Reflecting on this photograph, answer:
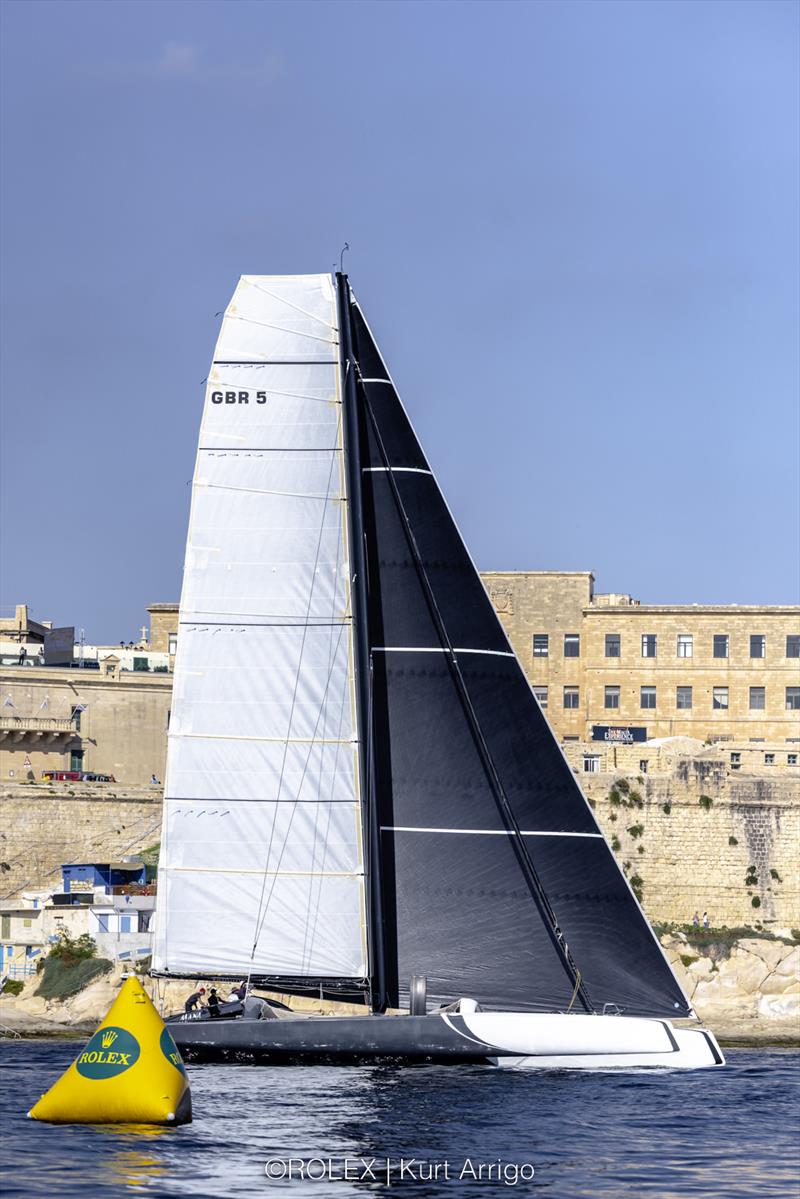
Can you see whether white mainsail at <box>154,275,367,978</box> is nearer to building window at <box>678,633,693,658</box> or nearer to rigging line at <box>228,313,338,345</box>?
rigging line at <box>228,313,338,345</box>

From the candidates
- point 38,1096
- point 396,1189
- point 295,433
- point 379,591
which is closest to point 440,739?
point 379,591

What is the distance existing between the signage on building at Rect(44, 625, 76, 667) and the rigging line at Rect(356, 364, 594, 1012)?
46.4m

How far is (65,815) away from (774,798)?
62.9 feet

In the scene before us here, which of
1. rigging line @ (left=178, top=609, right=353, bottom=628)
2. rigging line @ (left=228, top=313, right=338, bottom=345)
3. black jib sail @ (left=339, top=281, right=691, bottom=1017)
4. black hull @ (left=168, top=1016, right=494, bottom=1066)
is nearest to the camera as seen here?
black hull @ (left=168, top=1016, right=494, bottom=1066)

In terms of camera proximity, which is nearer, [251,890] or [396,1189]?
[396,1189]

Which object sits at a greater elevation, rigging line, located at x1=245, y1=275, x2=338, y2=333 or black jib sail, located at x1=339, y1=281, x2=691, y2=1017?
rigging line, located at x1=245, y1=275, x2=338, y2=333

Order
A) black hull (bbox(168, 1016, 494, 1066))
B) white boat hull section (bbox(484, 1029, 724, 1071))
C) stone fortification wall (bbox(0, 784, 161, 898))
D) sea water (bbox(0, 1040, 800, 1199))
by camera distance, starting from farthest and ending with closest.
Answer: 1. stone fortification wall (bbox(0, 784, 161, 898))
2. white boat hull section (bbox(484, 1029, 724, 1071))
3. black hull (bbox(168, 1016, 494, 1066))
4. sea water (bbox(0, 1040, 800, 1199))

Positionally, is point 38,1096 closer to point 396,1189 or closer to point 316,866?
point 316,866

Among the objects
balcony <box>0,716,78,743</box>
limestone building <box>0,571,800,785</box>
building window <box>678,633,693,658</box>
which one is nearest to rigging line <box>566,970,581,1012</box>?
balcony <box>0,716,78,743</box>

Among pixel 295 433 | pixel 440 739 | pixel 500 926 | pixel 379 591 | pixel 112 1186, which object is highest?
pixel 295 433

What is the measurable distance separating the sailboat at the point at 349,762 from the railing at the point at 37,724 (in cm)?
3777

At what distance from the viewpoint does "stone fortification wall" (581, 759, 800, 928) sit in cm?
5572

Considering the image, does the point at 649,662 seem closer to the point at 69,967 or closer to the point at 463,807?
the point at 69,967

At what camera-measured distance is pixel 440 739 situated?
1071 inches
